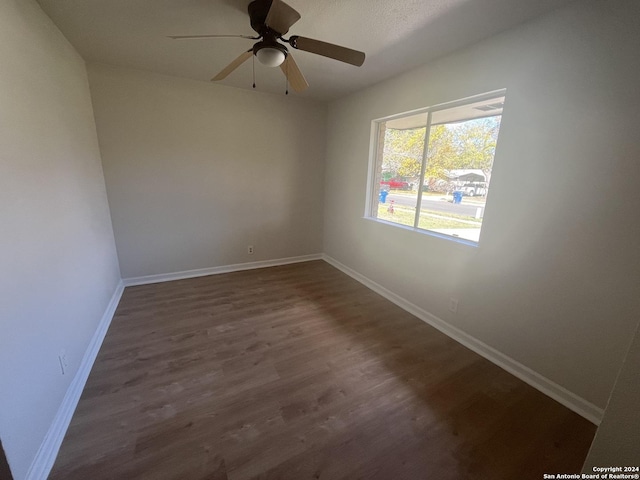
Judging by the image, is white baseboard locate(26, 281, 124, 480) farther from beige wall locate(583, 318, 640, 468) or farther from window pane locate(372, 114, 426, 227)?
window pane locate(372, 114, 426, 227)

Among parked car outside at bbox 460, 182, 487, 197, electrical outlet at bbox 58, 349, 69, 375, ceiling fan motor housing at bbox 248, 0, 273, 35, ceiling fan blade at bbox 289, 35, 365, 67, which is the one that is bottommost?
electrical outlet at bbox 58, 349, 69, 375

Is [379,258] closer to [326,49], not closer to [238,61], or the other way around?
[326,49]

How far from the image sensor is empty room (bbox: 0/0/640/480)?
1302mm

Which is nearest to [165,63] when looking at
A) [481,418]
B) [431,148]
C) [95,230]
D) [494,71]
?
[95,230]

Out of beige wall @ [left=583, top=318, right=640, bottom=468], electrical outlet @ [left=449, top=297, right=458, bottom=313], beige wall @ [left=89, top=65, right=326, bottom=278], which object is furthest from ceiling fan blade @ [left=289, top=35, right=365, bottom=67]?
electrical outlet @ [left=449, top=297, right=458, bottom=313]

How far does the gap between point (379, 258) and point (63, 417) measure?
2957 millimetres

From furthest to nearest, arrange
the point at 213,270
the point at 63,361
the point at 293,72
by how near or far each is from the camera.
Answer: the point at 213,270 < the point at 293,72 < the point at 63,361

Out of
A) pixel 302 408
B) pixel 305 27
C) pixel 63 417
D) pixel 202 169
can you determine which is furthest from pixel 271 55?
pixel 63 417

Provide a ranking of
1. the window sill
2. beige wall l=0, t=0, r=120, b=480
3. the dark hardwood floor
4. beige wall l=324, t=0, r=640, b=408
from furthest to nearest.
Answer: the window sill
beige wall l=324, t=0, r=640, b=408
the dark hardwood floor
beige wall l=0, t=0, r=120, b=480

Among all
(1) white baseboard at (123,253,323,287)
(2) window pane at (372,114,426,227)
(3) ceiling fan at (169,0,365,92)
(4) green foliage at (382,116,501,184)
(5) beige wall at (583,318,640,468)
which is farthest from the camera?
(1) white baseboard at (123,253,323,287)

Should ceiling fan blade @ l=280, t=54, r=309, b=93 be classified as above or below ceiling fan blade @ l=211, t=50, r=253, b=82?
below

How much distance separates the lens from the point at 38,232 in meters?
1.40

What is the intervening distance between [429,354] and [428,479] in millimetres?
1012

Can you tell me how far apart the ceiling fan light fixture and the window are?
5.08ft
